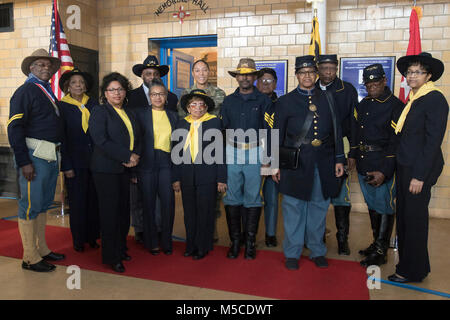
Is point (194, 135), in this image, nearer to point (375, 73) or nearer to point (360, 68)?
point (375, 73)

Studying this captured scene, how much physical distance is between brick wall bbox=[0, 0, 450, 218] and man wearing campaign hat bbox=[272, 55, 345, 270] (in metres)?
2.12

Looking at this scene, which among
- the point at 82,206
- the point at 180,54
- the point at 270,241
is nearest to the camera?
the point at 82,206

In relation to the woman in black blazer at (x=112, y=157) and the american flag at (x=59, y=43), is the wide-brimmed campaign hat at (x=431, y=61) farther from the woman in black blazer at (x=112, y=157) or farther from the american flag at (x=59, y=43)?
the american flag at (x=59, y=43)

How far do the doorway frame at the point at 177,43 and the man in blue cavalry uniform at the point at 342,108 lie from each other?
2.47m

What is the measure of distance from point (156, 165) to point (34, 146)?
979mm

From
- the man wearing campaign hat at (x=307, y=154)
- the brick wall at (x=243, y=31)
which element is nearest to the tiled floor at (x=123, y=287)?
the man wearing campaign hat at (x=307, y=154)

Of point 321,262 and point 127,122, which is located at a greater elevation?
point 127,122

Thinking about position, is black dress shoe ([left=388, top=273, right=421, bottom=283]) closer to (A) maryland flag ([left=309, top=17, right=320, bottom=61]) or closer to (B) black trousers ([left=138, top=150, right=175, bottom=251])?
(B) black trousers ([left=138, top=150, right=175, bottom=251])

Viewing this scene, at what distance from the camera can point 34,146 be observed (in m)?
2.92


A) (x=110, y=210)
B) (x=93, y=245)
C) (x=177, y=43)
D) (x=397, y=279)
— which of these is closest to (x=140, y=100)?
(x=110, y=210)

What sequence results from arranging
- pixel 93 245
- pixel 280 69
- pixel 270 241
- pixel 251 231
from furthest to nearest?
1. pixel 280 69
2. pixel 270 241
3. pixel 93 245
4. pixel 251 231

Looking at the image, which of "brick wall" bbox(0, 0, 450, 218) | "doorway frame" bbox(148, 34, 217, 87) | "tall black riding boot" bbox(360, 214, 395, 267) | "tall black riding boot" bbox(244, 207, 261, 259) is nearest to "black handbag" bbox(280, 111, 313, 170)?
"tall black riding boot" bbox(244, 207, 261, 259)

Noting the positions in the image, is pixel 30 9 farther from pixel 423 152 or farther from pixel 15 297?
pixel 423 152

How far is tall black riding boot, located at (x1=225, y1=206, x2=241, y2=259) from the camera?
10.8ft
